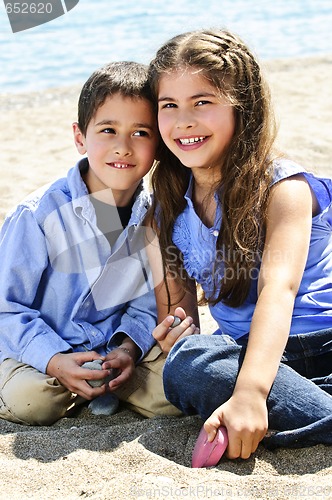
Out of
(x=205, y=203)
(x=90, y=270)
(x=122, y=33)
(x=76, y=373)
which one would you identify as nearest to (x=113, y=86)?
(x=205, y=203)

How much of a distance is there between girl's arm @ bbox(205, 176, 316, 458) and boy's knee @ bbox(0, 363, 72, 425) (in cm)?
75

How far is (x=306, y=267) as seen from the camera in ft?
8.69

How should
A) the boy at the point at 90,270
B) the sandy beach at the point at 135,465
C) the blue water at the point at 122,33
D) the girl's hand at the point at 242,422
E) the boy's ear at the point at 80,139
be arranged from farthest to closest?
the blue water at the point at 122,33
the boy's ear at the point at 80,139
the boy at the point at 90,270
the girl's hand at the point at 242,422
the sandy beach at the point at 135,465

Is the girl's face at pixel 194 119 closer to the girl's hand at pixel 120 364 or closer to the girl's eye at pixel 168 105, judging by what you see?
the girl's eye at pixel 168 105

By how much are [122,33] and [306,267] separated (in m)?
10.1

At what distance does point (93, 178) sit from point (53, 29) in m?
9.91

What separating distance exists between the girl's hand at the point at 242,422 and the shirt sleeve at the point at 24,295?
2.73 ft

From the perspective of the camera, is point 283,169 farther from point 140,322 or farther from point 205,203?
point 140,322

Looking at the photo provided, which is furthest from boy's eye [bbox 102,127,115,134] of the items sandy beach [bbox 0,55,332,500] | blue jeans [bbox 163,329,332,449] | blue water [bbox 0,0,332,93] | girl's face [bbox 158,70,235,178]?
blue water [bbox 0,0,332,93]

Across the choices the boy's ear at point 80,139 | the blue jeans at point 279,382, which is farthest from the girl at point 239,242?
the boy's ear at point 80,139

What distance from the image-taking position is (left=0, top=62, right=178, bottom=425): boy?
110 inches

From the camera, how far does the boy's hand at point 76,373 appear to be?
8.88ft

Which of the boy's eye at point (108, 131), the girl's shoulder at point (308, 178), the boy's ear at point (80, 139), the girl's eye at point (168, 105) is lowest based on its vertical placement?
the girl's shoulder at point (308, 178)

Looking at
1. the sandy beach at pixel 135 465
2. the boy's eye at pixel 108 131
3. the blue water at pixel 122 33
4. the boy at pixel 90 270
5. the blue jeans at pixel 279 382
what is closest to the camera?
the sandy beach at pixel 135 465
